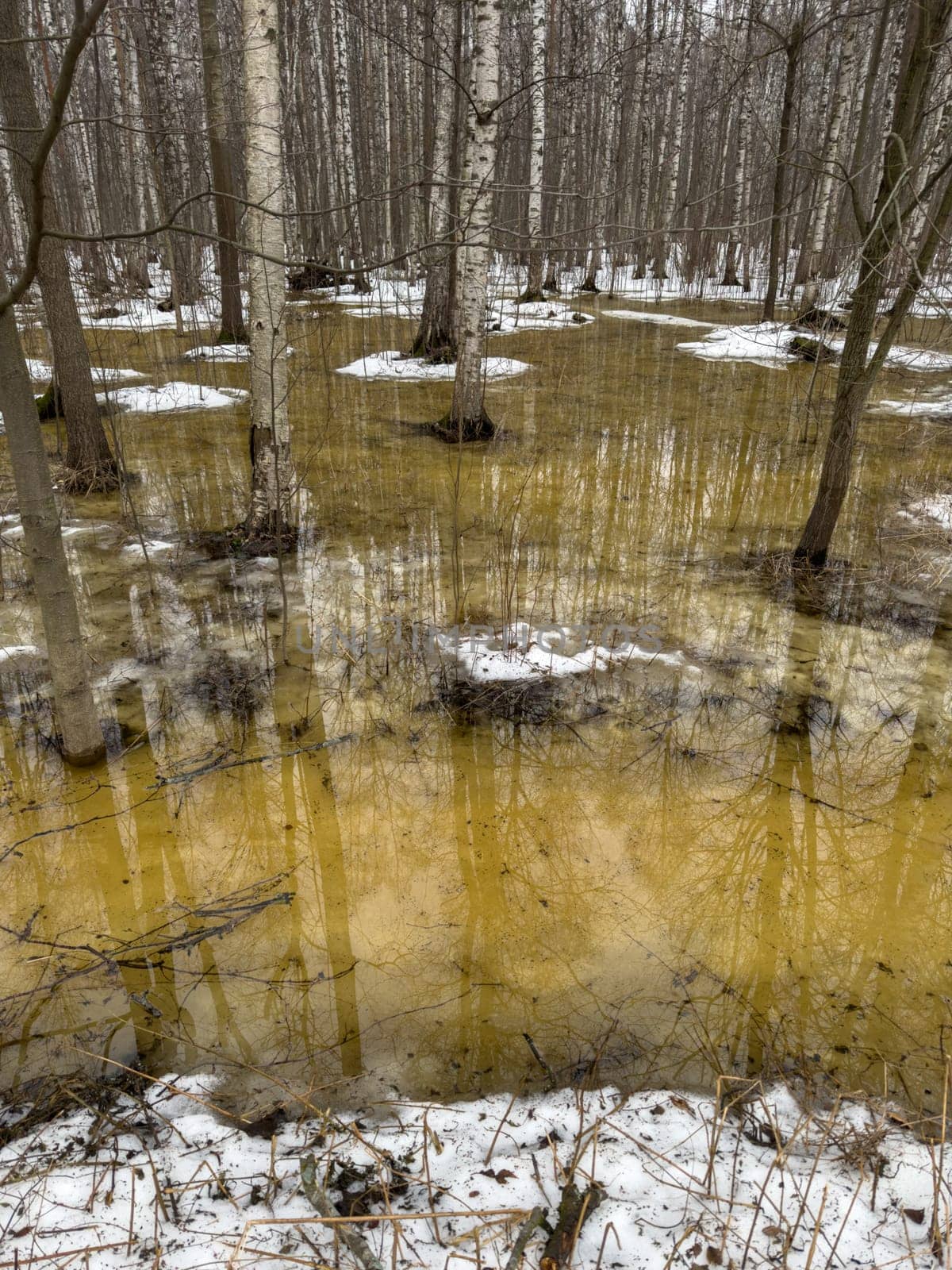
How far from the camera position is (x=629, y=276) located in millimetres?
25953

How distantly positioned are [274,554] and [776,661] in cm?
372

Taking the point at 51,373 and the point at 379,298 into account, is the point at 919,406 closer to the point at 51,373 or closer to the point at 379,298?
the point at 379,298

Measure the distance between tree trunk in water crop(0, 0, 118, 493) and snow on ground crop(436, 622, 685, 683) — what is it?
4.14 meters

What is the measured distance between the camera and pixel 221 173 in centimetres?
1141

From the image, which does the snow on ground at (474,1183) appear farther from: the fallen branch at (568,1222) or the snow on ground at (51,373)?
the snow on ground at (51,373)

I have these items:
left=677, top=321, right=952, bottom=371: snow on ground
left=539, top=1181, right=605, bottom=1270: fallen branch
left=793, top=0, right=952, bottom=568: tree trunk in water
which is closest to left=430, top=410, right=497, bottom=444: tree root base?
left=793, top=0, right=952, bottom=568: tree trunk in water

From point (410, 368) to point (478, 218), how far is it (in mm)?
4565

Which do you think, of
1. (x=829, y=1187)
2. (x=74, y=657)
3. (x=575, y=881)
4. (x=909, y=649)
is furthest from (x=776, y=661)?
(x=74, y=657)

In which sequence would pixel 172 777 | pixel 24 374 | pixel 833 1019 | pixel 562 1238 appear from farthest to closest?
pixel 172 777
pixel 24 374
pixel 833 1019
pixel 562 1238

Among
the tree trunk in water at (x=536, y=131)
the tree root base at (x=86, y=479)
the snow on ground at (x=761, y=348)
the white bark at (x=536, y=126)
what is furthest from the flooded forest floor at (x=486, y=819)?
the white bark at (x=536, y=126)

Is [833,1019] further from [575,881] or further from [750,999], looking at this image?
[575,881]

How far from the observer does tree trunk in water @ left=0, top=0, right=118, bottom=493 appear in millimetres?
5578

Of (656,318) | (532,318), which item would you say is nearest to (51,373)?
(532,318)

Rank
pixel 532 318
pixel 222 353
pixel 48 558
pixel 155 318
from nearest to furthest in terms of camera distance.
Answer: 1. pixel 48 558
2. pixel 222 353
3. pixel 155 318
4. pixel 532 318
